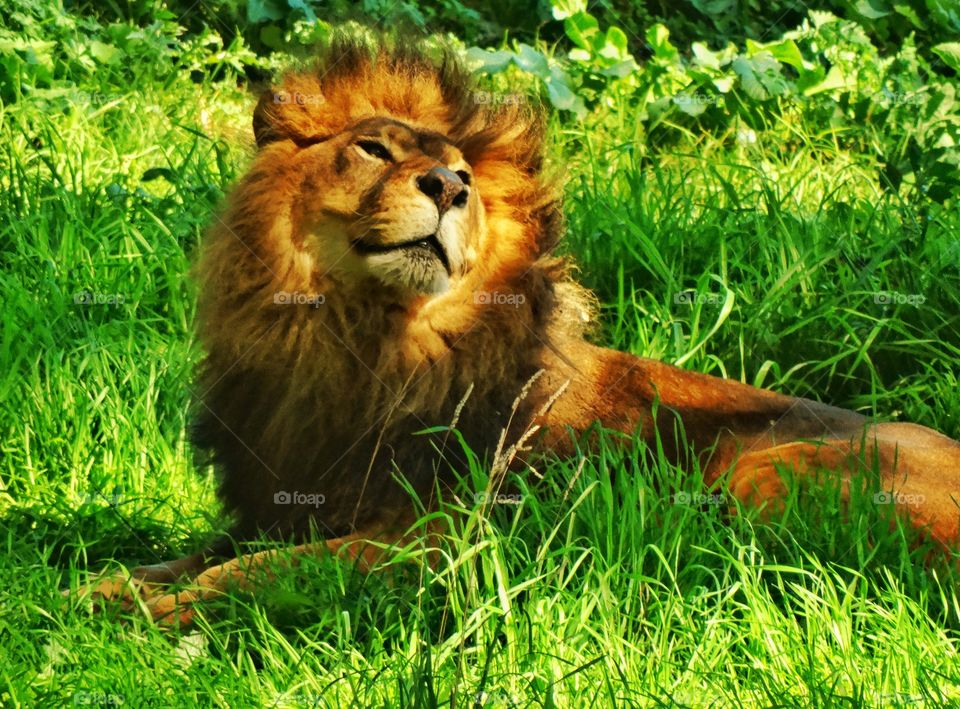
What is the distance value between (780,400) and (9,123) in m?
3.79

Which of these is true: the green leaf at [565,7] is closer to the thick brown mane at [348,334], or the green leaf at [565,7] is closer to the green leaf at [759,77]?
the green leaf at [759,77]

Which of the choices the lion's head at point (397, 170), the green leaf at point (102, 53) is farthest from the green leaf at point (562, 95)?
the lion's head at point (397, 170)

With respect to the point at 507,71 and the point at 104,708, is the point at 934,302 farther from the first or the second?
the point at 104,708

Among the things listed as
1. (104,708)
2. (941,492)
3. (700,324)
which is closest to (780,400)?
(941,492)

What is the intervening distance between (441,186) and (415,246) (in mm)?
172

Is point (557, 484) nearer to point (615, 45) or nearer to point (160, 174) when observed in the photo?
point (160, 174)

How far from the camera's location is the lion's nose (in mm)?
3670

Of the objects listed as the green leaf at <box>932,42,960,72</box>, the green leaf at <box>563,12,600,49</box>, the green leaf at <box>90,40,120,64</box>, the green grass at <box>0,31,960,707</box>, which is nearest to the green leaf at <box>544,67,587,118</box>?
the green grass at <box>0,31,960,707</box>

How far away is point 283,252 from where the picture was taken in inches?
152

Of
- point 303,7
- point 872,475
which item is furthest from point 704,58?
point 872,475

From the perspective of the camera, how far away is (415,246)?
3.69m

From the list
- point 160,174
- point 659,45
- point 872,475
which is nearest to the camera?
point 872,475

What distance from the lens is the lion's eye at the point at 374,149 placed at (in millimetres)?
3812

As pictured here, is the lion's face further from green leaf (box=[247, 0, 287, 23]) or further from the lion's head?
green leaf (box=[247, 0, 287, 23])
